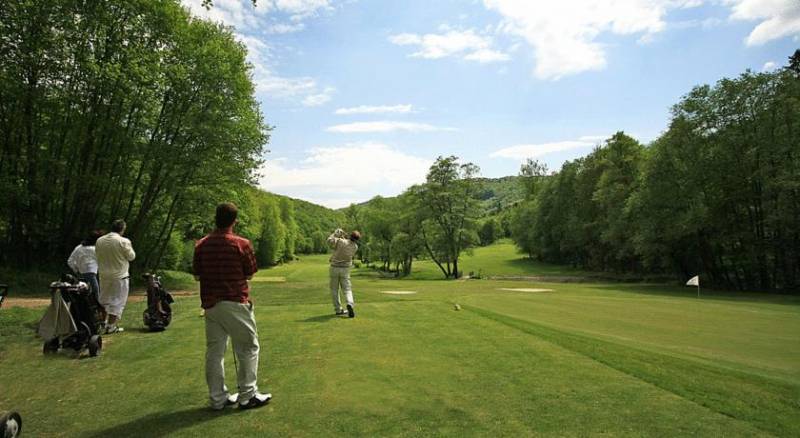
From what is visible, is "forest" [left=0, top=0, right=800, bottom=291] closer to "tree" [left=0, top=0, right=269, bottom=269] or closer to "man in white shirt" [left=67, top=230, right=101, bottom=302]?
"tree" [left=0, top=0, right=269, bottom=269]

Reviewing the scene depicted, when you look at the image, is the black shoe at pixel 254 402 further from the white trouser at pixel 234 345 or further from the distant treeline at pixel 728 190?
the distant treeline at pixel 728 190

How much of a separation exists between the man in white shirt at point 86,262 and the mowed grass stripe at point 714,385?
35.6 feet

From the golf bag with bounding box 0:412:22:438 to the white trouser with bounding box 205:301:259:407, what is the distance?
1.80 meters

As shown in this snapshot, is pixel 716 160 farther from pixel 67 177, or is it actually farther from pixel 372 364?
pixel 67 177

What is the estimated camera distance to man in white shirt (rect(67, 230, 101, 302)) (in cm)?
1115

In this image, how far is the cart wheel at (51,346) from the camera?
848cm

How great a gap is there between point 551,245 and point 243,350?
7080cm

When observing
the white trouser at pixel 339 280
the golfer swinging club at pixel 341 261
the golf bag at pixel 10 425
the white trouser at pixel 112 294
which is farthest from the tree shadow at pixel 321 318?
the golf bag at pixel 10 425

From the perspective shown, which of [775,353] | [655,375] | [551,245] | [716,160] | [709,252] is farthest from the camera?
[551,245]

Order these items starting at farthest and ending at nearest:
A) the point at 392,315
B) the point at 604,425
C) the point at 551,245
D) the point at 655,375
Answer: the point at 551,245
the point at 392,315
the point at 655,375
the point at 604,425

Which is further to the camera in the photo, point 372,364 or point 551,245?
point 551,245

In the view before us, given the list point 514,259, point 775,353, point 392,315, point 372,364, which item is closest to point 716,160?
point 775,353

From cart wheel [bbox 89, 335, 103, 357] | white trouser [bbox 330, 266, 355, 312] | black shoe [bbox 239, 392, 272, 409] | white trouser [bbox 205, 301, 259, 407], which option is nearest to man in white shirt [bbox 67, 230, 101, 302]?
cart wheel [bbox 89, 335, 103, 357]

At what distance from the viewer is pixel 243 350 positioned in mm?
5770
